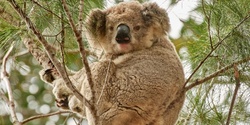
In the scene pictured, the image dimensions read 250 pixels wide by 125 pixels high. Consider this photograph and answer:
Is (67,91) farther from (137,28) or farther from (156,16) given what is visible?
(156,16)

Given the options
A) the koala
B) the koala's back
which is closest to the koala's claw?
the koala

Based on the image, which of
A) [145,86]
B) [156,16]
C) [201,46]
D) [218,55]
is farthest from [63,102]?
[218,55]

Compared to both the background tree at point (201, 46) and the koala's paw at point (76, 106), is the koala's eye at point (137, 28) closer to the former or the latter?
the background tree at point (201, 46)

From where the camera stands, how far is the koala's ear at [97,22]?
5.03 meters

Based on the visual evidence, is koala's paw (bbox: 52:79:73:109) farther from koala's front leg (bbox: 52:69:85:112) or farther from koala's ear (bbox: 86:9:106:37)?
koala's ear (bbox: 86:9:106:37)

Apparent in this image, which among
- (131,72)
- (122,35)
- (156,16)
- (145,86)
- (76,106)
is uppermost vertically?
(156,16)

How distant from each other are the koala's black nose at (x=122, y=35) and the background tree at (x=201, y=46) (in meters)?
0.36

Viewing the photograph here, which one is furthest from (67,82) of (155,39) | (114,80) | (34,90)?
(34,90)

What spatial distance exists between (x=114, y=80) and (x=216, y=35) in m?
1.12

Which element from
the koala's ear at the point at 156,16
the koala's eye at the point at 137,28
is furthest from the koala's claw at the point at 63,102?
the koala's ear at the point at 156,16

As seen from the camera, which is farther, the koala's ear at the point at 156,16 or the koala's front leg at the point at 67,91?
the koala's ear at the point at 156,16

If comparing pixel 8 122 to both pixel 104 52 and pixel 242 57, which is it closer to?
pixel 104 52

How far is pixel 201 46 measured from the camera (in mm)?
5078

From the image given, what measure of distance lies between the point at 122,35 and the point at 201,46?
0.85m
